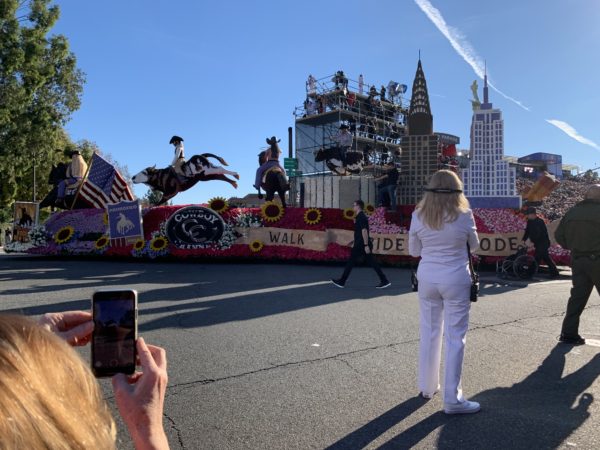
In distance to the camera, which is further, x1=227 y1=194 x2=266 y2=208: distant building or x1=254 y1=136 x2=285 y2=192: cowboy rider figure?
x1=227 y1=194 x2=266 y2=208: distant building

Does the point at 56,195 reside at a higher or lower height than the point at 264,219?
higher

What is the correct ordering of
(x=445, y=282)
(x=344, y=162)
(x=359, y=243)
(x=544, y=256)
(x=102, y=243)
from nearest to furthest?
(x=445, y=282), (x=359, y=243), (x=544, y=256), (x=102, y=243), (x=344, y=162)

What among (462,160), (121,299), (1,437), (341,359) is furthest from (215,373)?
(462,160)

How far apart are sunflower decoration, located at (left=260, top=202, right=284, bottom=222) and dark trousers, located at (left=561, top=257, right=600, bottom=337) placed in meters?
10.2

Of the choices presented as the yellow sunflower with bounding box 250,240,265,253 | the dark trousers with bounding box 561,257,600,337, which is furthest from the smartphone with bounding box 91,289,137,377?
the yellow sunflower with bounding box 250,240,265,253

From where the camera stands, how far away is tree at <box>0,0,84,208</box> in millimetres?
19594

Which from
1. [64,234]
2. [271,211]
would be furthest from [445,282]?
[64,234]

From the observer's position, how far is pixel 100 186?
1645cm

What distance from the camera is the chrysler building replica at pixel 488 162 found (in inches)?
773

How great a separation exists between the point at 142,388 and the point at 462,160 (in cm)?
4094

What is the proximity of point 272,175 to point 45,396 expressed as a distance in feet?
48.4

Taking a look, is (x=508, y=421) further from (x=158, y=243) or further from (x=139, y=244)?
(x=139, y=244)

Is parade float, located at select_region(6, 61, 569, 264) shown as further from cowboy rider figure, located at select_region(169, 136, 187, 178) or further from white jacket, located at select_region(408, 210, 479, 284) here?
white jacket, located at select_region(408, 210, 479, 284)

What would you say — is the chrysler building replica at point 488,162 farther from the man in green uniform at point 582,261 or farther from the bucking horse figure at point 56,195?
the bucking horse figure at point 56,195
